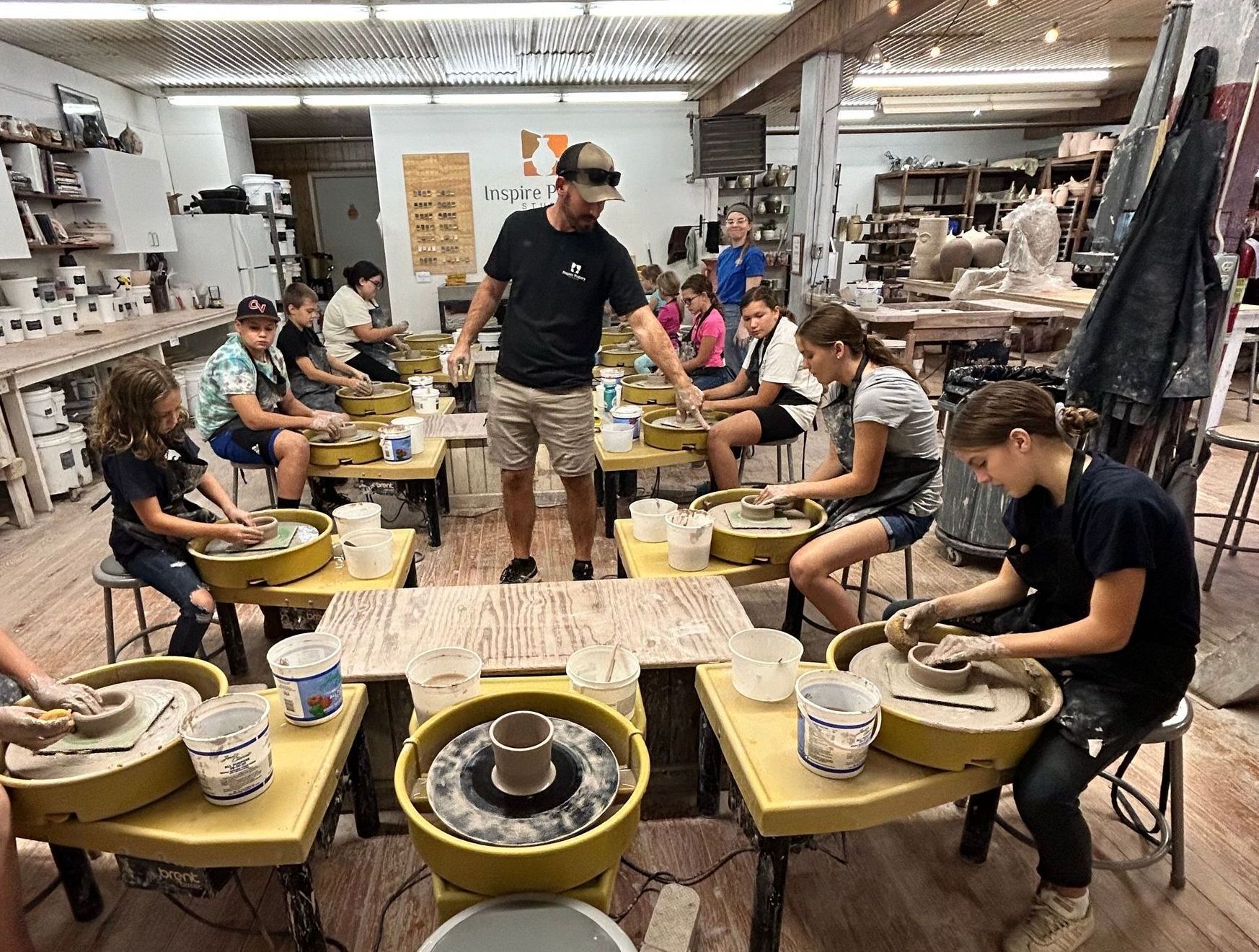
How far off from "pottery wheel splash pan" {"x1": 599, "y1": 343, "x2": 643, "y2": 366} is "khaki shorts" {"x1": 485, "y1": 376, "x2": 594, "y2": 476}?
2418 mm

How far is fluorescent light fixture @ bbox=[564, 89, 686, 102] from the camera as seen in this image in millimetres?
8125

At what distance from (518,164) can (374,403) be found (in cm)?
541

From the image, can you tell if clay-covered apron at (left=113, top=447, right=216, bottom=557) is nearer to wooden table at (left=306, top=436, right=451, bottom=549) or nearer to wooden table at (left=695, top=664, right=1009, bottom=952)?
wooden table at (left=306, top=436, right=451, bottom=549)

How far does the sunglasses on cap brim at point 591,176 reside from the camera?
2.71 m

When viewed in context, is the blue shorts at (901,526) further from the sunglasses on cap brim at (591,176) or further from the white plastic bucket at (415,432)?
the white plastic bucket at (415,432)

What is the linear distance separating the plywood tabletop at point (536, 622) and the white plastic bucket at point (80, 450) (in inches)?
151

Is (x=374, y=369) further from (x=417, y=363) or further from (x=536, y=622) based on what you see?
(x=536, y=622)

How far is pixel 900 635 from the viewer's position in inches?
66.4

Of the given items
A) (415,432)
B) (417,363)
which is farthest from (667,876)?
(417,363)

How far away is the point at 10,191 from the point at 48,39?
1.55m

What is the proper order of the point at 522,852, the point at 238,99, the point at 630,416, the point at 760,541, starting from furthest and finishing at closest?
the point at 238,99
the point at 630,416
the point at 760,541
the point at 522,852

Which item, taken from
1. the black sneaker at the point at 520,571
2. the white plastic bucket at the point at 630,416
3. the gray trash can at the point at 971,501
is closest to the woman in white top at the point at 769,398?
the white plastic bucket at the point at 630,416

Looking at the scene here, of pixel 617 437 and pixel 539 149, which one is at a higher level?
pixel 539 149

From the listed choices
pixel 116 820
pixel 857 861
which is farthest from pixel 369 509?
pixel 857 861
